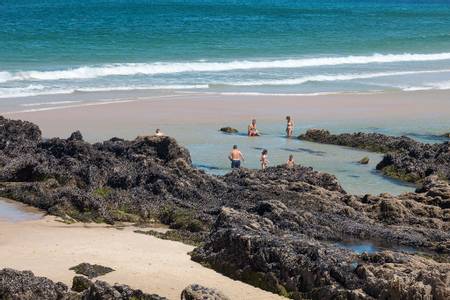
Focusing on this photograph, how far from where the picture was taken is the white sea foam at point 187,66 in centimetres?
5034

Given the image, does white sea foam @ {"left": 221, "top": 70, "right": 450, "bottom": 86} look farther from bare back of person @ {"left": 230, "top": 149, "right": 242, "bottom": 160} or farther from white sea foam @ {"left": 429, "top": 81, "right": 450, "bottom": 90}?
bare back of person @ {"left": 230, "top": 149, "right": 242, "bottom": 160}

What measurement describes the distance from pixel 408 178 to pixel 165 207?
8.35 metres

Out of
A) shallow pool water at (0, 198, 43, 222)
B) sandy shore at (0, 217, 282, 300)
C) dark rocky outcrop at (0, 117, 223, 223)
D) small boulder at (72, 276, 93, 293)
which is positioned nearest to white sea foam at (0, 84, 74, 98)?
dark rocky outcrop at (0, 117, 223, 223)

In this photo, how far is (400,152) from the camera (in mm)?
28094

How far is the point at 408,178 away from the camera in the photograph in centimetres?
2533

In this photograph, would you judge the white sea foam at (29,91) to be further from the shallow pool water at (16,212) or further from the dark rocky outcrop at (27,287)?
the dark rocky outcrop at (27,287)

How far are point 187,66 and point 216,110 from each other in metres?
19.4

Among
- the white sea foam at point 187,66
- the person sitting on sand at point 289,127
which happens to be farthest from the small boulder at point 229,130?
the white sea foam at point 187,66

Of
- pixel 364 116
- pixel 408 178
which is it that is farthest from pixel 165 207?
pixel 364 116

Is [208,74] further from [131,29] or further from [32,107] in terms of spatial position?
[131,29]

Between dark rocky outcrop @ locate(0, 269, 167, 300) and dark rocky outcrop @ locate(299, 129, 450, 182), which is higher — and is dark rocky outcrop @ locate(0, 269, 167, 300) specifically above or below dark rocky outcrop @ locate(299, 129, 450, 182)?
below

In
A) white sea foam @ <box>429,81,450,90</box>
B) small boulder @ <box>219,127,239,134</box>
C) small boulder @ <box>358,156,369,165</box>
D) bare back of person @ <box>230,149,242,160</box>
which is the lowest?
small boulder @ <box>358,156,369,165</box>

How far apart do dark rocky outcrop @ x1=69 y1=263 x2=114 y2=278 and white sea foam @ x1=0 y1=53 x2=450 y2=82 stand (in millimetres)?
34459

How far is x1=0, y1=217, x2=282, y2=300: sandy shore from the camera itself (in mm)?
14422
